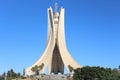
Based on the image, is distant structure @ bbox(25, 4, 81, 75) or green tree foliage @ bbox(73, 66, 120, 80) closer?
green tree foliage @ bbox(73, 66, 120, 80)

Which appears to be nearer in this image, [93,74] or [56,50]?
[93,74]

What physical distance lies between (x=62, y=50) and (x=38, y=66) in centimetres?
Answer: 498

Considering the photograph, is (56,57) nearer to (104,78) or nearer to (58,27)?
(58,27)

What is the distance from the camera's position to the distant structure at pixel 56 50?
56.2 meters

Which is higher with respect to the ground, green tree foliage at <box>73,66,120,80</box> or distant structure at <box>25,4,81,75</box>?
distant structure at <box>25,4,81,75</box>

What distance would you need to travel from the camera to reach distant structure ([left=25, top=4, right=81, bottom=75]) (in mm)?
56188

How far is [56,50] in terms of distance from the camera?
58969mm

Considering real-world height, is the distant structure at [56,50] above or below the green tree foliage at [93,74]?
above

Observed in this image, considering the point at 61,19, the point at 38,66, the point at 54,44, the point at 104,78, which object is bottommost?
the point at 104,78

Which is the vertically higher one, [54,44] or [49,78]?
[54,44]

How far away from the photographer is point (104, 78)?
44875mm

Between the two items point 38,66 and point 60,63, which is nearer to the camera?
point 38,66

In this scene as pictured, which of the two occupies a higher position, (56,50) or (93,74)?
(56,50)

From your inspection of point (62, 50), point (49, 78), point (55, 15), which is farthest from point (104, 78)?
point (55, 15)
